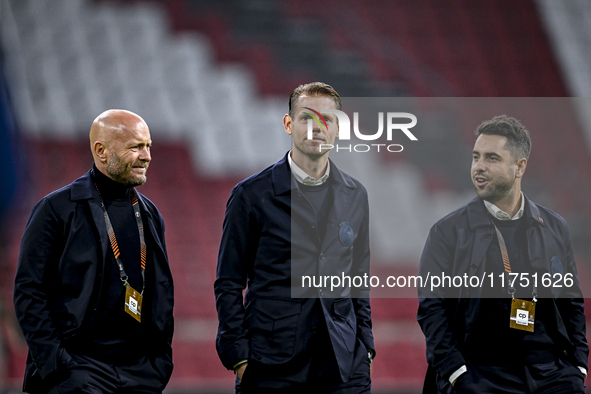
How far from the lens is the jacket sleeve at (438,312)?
2336mm

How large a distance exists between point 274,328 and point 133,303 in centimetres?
50

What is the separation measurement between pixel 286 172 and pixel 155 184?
15.5ft

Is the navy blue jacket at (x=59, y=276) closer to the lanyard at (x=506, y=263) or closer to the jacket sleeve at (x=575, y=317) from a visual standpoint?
the lanyard at (x=506, y=263)

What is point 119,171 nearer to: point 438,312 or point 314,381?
point 314,381

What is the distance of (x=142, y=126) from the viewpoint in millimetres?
2363

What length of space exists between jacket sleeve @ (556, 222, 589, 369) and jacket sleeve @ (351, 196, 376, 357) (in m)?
0.74

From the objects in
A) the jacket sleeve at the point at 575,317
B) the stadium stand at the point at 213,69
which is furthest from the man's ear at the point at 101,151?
the stadium stand at the point at 213,69

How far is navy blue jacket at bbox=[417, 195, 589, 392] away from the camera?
236 centimetres

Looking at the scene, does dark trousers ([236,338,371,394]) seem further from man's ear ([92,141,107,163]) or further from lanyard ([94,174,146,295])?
man's ear ([92,141,107,163])

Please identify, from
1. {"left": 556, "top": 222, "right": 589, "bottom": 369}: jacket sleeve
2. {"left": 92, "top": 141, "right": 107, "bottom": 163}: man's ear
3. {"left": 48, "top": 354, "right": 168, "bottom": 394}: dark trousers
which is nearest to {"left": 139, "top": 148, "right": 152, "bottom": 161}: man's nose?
{"left": 92, "top": 141, "right": 107, "bottom": 163}: man's ear

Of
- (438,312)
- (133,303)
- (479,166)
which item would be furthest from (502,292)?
(133,303)

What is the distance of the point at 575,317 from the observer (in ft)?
8.00

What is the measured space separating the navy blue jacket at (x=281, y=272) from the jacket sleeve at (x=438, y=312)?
25 centimetres

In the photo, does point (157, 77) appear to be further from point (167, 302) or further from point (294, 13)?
point (167, 302)
